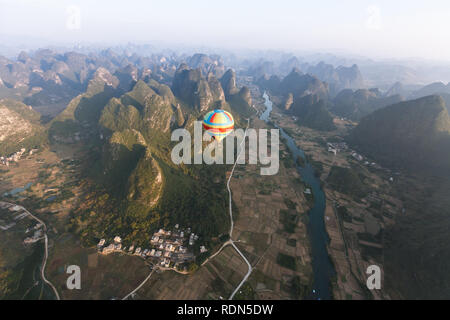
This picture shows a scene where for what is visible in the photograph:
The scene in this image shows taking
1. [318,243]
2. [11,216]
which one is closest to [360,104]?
[318,243]

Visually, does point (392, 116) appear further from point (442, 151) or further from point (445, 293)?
point (445, 293)

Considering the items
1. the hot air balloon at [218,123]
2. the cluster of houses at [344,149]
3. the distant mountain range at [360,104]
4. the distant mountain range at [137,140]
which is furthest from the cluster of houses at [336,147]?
the hot air balloon at [218,123]

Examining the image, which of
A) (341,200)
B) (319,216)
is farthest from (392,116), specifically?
(319,216)

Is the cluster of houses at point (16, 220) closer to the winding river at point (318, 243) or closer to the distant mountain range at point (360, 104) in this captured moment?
the winding river at point (318, 243)

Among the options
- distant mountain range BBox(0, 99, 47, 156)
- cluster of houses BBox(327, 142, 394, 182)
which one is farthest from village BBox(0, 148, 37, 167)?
cluster of houses BBox(327, 142, 394, 182)

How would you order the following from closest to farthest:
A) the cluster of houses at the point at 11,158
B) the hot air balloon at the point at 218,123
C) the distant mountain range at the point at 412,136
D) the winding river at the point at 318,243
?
1. the winding river at the point at 318,243
2. the hot air balloon at the point at 218,123
3. the cluster of houses at the point at 11,158
4. the distant mountain range at the point at 412,136

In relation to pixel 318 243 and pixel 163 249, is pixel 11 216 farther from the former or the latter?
pixel 318 243

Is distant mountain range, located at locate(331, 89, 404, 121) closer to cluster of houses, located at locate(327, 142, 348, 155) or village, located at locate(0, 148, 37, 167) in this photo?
cluster of houses, located at locate(327, 142, 348, 155)

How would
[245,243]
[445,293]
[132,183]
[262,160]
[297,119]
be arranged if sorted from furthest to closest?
[297,119] < [262,160] < [132,183] < [245,243] < [445,293]
